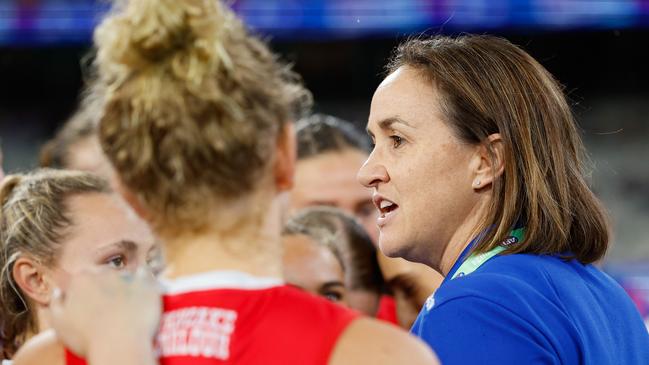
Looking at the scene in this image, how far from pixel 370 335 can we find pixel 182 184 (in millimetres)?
340

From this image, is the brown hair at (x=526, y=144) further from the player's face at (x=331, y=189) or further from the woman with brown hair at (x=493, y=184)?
the player's face at (x=331, y=189)

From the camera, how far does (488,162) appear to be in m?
2.12

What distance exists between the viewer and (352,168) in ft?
13.8

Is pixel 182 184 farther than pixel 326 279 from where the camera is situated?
No

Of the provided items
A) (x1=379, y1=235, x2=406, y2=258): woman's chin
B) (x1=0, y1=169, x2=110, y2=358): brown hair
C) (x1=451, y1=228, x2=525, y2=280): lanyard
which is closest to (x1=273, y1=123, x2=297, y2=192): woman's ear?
(x1=451, y1=228, x2=525, y2=280): lanyard

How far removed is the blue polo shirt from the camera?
1760mm

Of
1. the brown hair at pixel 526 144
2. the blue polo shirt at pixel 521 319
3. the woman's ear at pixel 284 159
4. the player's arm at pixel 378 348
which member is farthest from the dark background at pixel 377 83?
the player's arm at pixel 378 348

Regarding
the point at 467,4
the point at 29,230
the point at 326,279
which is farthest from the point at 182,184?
the point at 467,4

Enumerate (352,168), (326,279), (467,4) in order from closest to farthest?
(326,279)
(352,168)
(467,4)

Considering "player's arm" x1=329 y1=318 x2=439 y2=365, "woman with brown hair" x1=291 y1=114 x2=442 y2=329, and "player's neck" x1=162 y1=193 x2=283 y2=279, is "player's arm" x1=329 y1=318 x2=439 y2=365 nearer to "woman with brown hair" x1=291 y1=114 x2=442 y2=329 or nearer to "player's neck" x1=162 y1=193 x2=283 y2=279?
"player's neck" x1=162 y1=193 x2=283 y2=279

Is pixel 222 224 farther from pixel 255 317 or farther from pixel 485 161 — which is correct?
pixel 485 161

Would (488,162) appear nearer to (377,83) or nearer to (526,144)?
(526,144)

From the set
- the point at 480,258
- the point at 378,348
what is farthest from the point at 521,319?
the point at 378,348

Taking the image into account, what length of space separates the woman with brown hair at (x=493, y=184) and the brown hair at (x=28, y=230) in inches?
30.3
